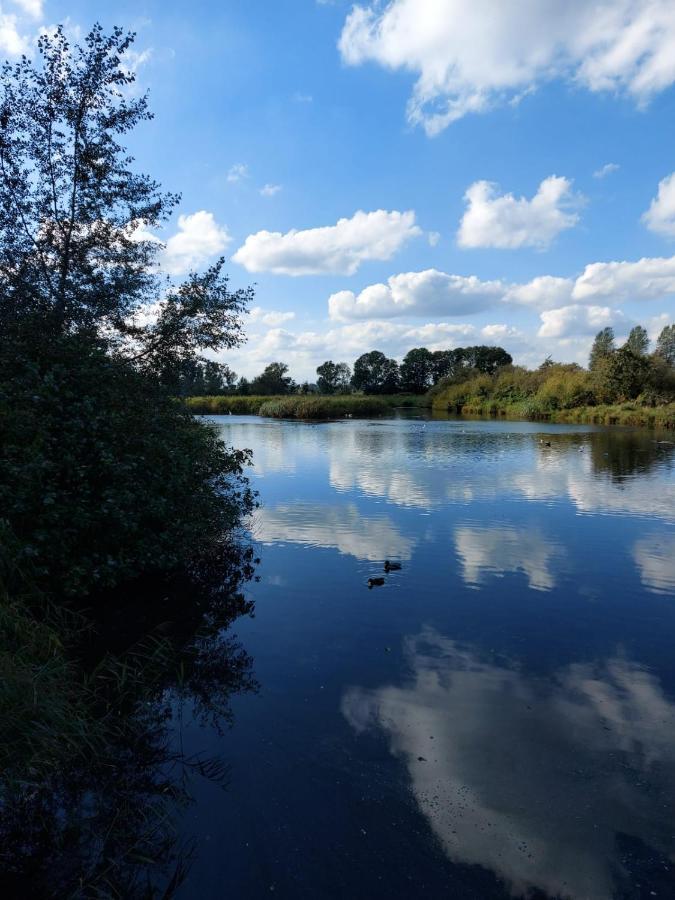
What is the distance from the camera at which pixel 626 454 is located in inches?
1293

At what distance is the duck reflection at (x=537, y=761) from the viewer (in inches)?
188

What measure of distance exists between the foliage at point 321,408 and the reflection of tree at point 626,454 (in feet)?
142

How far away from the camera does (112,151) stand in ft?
46.8

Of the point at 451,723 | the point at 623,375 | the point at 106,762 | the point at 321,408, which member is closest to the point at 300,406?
the point at 321,408

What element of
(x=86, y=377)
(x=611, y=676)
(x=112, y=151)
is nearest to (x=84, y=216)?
(x=112, y=151)

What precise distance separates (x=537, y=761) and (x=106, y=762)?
468cm

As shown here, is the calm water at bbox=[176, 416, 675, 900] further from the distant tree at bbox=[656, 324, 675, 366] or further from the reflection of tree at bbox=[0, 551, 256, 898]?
the distant tree at bbox=[656, 324, 675, 366]

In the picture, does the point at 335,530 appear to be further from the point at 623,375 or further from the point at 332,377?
the point at 332,377

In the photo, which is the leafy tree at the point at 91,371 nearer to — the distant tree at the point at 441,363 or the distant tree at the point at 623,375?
the distant tree at the point at 623,375

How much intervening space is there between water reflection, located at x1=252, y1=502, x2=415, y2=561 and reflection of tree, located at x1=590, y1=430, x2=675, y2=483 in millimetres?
13575

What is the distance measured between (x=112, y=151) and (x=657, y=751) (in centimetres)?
1673

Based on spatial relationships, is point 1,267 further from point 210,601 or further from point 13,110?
point 210,601

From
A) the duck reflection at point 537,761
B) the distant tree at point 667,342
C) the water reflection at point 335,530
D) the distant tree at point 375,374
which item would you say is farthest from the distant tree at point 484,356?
the duck reflection at point 537,761

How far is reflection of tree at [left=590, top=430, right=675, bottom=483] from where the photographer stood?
88.5ft
